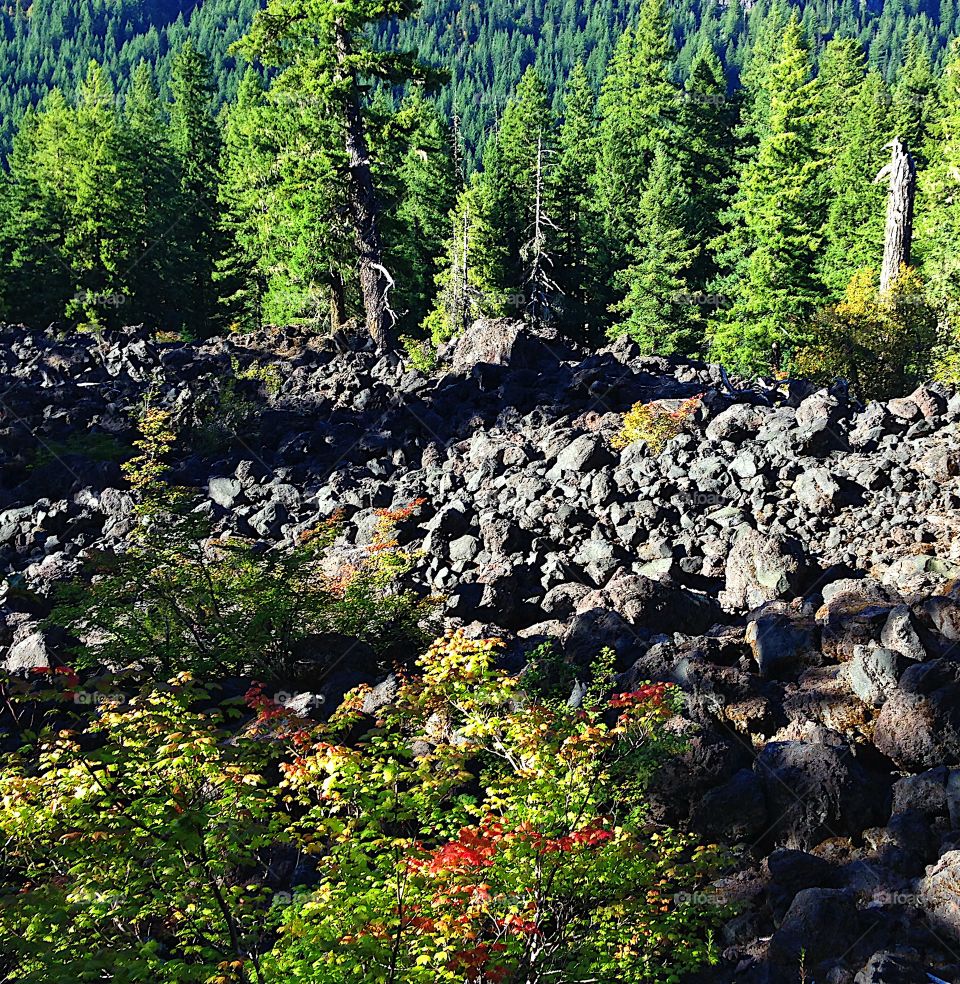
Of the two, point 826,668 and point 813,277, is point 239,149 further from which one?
point 826,668

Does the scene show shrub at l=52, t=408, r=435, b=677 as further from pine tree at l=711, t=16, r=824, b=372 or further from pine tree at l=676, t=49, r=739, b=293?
pine tree at l=676, t=49, r=739, b=293

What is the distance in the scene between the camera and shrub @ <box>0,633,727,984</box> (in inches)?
185

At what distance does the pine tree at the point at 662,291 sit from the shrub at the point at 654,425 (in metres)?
17.8

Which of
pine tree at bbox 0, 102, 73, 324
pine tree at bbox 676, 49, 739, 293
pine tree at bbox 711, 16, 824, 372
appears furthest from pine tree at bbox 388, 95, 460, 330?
pine tree at bbox 711, 16, 824, 372

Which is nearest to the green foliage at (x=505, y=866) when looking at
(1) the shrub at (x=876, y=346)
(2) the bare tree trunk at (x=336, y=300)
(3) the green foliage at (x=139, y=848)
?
(3) the green foliage at (x=139, y=848)

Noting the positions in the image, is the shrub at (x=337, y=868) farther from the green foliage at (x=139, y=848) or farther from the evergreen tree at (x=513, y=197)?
the evergreen tree at (x=513, y=197)

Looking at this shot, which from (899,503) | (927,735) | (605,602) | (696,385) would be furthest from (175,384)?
(927,735)

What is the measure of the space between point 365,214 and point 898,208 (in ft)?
46.3

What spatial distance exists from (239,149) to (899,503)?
31021 millimetres

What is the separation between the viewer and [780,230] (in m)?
30.7

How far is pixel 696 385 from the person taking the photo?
18.3 meters

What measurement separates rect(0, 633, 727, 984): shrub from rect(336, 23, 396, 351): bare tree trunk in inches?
721

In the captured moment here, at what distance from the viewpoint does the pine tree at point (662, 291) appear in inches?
1348

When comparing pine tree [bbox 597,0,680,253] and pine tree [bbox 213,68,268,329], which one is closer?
pine tree [bbox 213,68,268,329]
